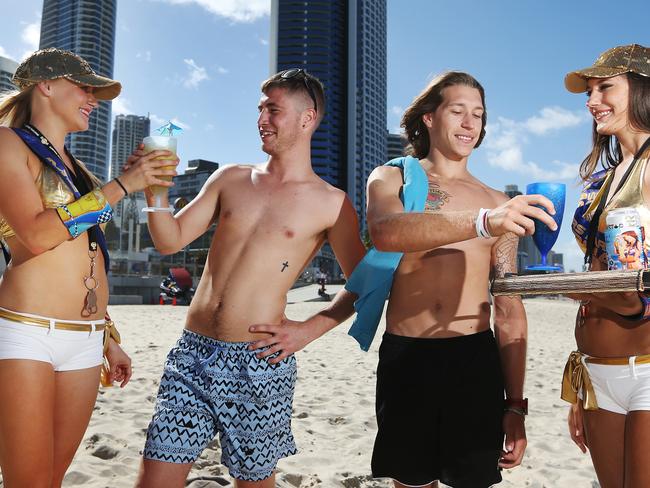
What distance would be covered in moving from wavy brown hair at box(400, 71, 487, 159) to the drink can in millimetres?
1024

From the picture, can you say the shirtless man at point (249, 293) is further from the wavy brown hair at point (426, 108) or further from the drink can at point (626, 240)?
the drink can at point (626, 240)

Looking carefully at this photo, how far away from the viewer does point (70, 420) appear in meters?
2.27

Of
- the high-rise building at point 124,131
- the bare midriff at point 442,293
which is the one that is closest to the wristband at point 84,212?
the bare midriff at point 442,293

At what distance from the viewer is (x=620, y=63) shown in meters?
2.30

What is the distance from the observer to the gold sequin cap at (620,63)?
2275 millimetres

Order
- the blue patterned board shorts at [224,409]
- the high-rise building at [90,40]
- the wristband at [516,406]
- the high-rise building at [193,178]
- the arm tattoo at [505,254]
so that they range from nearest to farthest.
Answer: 1. the blue patterned board shorts at [224,409]
2. the wristband at [516,406]
3. the arm tattoo at [505,254]
4. the high-rise building at [193,178]
5. the high-rise building at [90,40]

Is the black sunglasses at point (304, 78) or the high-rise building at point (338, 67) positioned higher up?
the high-rise building at point (338, 67)

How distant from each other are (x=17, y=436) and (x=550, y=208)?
218 cm

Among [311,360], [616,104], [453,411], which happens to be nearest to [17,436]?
[453,411]

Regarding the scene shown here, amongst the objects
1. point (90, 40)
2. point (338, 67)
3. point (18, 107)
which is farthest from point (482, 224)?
point (338, 67)

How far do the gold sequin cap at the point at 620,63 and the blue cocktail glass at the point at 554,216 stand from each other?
0.67 m

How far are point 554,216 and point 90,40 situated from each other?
136m

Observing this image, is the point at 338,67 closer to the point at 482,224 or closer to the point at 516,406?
the point at 516,406

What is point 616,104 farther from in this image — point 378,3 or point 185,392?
point 378,3
